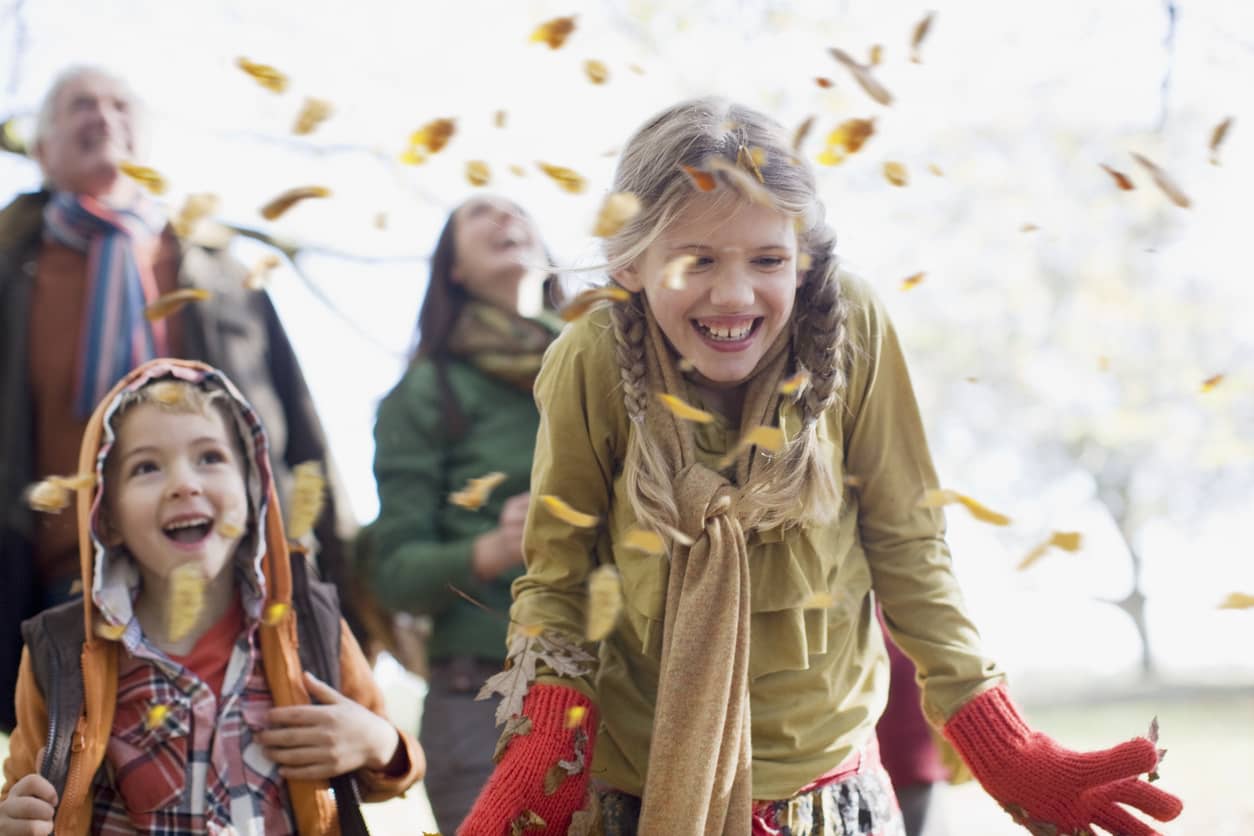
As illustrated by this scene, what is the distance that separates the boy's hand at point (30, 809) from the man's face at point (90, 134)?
1.70 meters

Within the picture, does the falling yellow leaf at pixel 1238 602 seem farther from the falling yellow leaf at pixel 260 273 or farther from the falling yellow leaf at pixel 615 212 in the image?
the falling yellow leaf at pixel 260 273

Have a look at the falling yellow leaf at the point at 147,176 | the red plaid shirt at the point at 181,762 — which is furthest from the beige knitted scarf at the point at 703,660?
the falling yellow leaf at the point at 147,176

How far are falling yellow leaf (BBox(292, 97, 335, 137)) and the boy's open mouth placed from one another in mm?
871

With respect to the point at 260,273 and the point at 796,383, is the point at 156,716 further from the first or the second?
the point at 260,273

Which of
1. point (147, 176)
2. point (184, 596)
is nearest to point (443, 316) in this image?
point (147, 176)

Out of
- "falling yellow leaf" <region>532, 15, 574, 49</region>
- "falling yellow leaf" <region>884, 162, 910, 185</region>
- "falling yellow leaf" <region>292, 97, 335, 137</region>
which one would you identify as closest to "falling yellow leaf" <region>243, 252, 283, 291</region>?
"falling yellow leaf" <region>292, 97, 335, 137</region>

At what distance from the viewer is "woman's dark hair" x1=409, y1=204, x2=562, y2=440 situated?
3244mm

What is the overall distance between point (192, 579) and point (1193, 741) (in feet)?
29.3

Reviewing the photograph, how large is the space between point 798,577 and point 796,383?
0.29 meters

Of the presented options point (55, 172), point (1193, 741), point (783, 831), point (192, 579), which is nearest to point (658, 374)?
point (783, 831)

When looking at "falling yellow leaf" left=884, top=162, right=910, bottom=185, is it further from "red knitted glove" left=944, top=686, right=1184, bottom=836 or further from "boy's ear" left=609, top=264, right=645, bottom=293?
"red knitted glove" left=944, top=686, right=1184, bottom=836

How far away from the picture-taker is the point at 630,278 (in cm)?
211

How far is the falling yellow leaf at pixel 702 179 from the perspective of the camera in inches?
76.5

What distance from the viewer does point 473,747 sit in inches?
115
